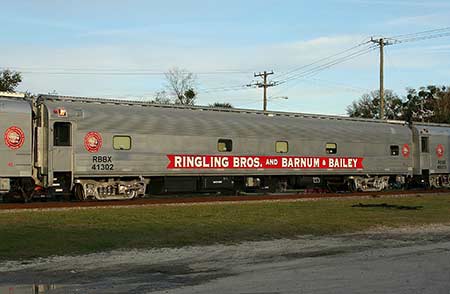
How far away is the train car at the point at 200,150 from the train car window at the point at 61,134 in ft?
0.11

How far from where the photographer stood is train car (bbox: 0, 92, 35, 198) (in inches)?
789

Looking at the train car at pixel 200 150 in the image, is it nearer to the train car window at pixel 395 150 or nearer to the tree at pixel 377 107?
the train car window at pixel 395 150

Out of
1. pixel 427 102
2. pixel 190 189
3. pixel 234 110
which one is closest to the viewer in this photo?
pixel 190 189

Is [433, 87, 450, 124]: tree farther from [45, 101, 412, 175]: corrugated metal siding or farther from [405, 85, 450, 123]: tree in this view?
[45, 101, 412, 175]: corrugated metal siding

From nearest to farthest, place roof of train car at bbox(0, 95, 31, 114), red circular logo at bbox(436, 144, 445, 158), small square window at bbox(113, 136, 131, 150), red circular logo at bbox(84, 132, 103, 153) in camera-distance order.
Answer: roof of train car at bbox(0, 95, 31, 114) → red circular logo at bbox(84, 132, 103, 153) → small square window at bbox(113, 136, 131, 150) → red circular logo at bbox(436, 144, 445, 158)

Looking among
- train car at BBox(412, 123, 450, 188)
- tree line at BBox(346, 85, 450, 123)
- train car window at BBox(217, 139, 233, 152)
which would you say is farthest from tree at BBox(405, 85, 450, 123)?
train car window at BBox(217, 139, 233, 152)

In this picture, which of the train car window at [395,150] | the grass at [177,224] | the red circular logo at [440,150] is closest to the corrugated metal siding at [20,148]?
the grass at [177,224]

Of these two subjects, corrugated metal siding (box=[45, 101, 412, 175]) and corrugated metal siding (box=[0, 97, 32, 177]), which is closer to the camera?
corrugated metal siding (box=[0, 97, 32, 177])

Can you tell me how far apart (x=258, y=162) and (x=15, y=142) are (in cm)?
1024

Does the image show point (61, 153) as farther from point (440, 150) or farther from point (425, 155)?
point (440, 150)

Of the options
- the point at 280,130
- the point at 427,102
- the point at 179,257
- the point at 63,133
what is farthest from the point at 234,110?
the point at 427,102

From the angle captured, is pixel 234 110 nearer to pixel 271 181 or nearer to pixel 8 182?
pixel 271 181

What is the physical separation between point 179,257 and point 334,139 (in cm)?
1912

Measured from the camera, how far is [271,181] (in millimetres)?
27234
